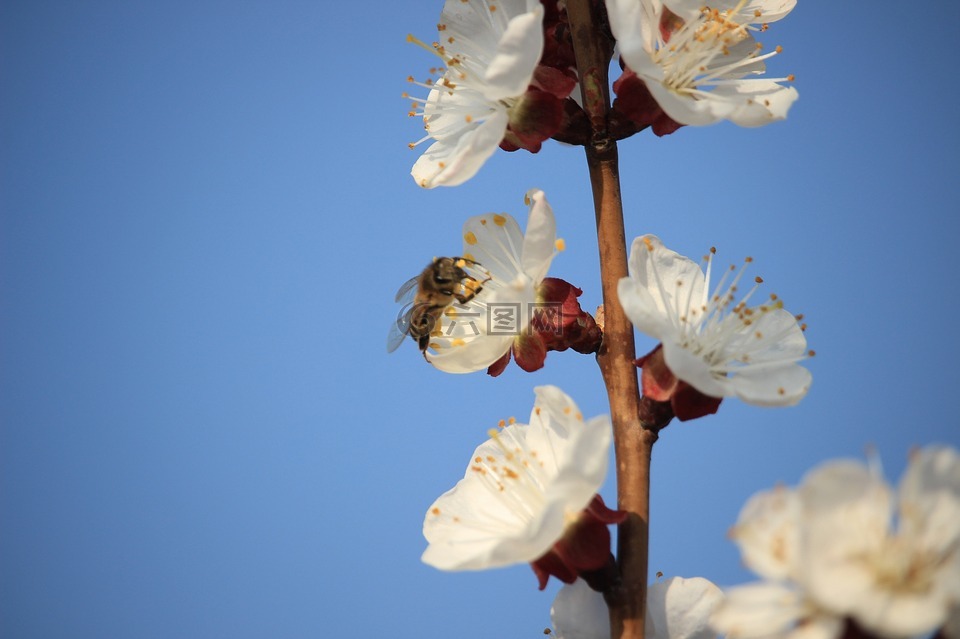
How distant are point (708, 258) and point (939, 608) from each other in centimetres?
85

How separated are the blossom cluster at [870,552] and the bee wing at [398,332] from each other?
1154mm

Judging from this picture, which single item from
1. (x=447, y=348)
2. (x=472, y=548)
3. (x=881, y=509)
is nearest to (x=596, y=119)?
(x=447, y=348)

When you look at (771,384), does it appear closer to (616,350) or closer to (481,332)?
(616,350)

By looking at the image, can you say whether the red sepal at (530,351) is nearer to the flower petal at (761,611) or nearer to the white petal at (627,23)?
the white petal at (627,23)

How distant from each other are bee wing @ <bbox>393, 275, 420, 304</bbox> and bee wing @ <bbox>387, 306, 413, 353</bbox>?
30 millimetres

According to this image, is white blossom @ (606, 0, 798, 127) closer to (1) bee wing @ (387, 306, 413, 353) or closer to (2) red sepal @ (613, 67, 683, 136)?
(2) red sepal @ (613, 67, 683, 136)

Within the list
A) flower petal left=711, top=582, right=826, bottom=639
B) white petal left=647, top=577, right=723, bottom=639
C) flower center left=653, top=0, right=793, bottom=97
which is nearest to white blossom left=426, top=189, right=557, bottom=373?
flower center left=653, top=0, right=793, bottom=97

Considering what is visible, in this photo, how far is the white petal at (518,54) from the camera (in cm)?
138

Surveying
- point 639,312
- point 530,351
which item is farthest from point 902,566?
point 530,351

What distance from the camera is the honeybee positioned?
5.81ft

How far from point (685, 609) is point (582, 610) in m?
0.17

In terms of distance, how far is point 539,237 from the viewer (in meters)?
1.51

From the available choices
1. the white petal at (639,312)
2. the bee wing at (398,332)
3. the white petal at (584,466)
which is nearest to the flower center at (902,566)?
the white petal at (584,466)

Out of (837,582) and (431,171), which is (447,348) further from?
(837,582)
